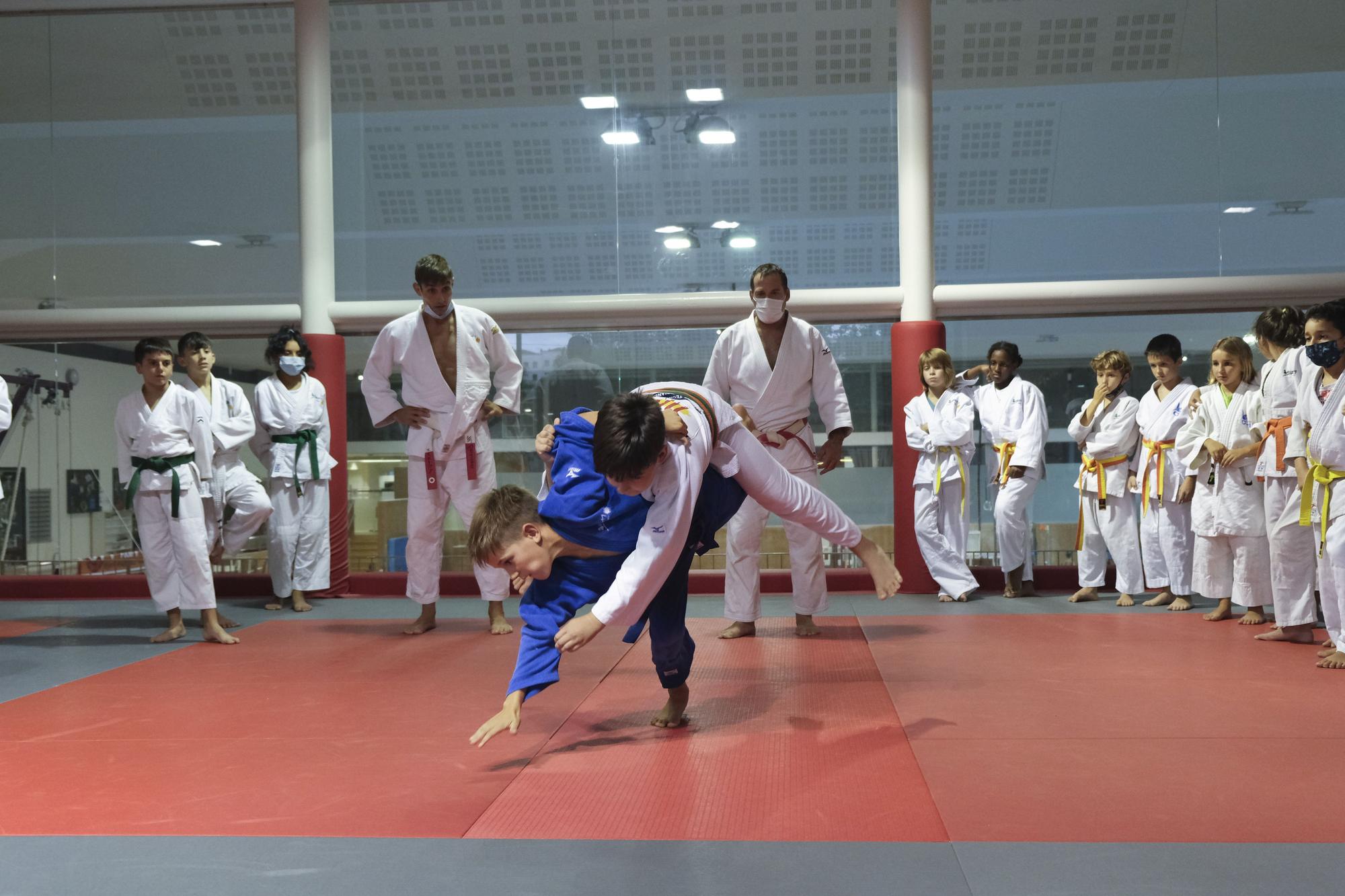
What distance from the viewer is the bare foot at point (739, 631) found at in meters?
4.85

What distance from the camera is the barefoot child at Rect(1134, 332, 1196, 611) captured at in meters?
5.69

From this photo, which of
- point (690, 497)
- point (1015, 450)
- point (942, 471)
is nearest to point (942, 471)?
point (942, 471)

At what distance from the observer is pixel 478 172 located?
23.4 feet

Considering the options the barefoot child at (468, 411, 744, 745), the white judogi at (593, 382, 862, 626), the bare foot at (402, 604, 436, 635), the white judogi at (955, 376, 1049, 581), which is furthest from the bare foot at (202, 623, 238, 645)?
the white judogi at (955, 376, 1049, 581)

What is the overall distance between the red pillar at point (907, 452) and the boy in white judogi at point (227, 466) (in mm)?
3741

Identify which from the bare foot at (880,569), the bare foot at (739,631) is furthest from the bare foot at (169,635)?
the bare foot at (880,569)

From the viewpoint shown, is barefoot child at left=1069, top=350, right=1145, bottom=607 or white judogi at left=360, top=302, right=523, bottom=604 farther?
barefoot child at left=1069, top=350, right=1145, bottom=607

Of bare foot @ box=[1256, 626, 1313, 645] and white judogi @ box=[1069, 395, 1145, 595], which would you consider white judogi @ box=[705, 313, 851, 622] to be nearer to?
bare foot @ box=[1256, 626, 1313, 645]

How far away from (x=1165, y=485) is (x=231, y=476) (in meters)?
5.20

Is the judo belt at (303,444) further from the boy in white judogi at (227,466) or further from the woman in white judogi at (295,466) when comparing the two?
the boy in white judogi at (227,466)

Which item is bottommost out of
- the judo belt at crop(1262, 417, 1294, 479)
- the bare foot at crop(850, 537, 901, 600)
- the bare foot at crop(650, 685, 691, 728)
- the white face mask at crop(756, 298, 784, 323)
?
the bare foot at crop(650, 685, 691, 728)

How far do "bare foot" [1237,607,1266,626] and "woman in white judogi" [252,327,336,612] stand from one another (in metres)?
5.00

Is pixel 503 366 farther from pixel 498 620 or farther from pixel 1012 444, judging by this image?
pixel 1012 444

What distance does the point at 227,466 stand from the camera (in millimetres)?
6086
